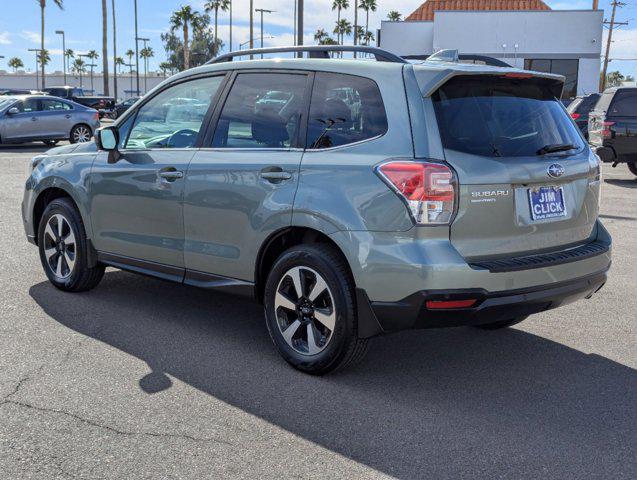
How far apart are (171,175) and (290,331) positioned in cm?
140

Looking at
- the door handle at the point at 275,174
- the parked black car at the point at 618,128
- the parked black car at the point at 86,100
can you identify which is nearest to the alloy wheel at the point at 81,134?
the parked black car at the point at 618,128

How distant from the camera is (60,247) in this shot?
20.8ft

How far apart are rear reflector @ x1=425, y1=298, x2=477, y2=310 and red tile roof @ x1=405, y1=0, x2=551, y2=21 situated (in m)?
Result: 49.2

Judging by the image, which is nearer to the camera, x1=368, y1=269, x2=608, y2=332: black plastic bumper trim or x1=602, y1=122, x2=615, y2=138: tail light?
x1=368, y1=269, x2=608, y2=332: black plastic bumper trim

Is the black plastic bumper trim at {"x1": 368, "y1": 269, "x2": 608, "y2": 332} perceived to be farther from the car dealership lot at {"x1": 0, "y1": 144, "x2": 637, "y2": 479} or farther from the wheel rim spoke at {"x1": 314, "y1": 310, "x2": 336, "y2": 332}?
the car dealership lot at {"x1": 0, "y1": 144, "x2": 637, "y2": 479}

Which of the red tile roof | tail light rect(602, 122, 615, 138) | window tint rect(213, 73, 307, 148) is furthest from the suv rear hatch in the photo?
the red tile roof

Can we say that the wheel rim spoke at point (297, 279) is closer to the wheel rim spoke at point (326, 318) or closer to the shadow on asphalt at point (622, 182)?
the wheel rim spoke at point (326, 318)

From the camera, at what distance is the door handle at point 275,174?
455 centimetres

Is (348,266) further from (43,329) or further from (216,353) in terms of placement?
(43,329)

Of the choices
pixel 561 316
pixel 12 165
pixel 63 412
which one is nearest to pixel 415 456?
pixel 63 412

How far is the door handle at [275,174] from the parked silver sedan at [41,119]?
20114mm

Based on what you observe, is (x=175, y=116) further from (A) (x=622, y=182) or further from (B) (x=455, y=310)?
(A) (x=622, y=182)

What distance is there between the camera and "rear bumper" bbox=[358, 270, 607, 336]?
3.98 metres

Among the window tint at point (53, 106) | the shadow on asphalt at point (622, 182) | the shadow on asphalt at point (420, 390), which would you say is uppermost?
the window tint at point (53, 106)
